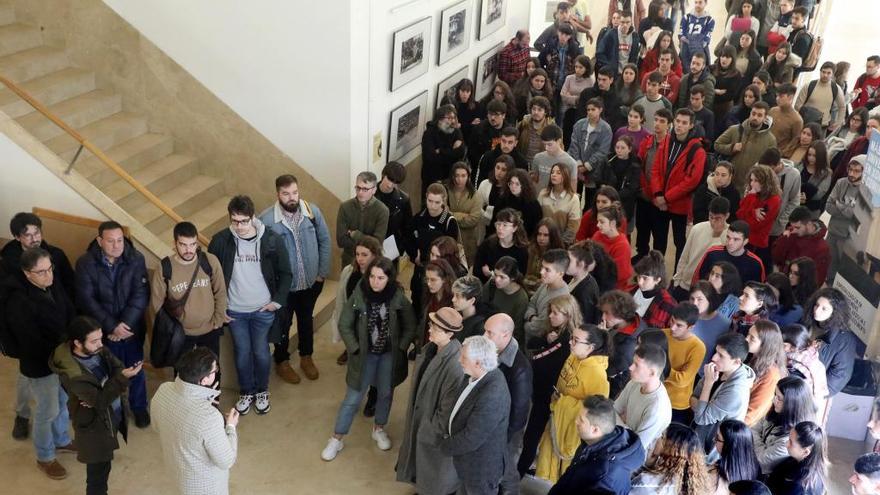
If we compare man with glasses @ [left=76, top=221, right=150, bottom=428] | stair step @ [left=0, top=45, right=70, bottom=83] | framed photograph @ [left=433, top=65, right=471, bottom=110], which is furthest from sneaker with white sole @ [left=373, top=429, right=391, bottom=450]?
stair step @ [left=0, top=45, right=70, bottom=83]

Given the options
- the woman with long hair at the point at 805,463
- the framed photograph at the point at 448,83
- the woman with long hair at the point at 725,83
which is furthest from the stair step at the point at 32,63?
the woman with long hair at the point at 805,463

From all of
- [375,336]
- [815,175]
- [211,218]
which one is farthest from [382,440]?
[815,175]

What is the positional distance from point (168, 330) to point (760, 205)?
17.0 ft

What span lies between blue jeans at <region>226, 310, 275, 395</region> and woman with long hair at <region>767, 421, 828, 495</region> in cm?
389

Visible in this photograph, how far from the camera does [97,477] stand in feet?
18.3

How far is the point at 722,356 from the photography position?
5363 millimetres

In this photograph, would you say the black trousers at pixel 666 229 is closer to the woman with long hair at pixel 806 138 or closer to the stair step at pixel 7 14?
the woman with long hair at pixel 806 138

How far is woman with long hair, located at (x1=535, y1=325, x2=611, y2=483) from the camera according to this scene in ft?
17.3

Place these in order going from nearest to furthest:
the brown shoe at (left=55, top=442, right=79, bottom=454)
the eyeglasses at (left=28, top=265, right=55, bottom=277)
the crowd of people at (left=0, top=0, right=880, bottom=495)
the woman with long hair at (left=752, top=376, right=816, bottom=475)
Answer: the crowd of people at (left=0, top=0, right=880, bottom=495), the woman with long hair at (left=752, top=376, right=816, bottom=475), the eyeglasses at (left=28, top=265, right=55, bottom=277), the brown shoe at (left=55, top=442, right=79, bottom=454)

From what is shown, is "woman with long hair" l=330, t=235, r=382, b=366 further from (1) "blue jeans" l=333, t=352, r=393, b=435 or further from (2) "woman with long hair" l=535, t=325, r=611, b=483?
(2) "woman with long hair" l=535, t=325, r=611, b=483

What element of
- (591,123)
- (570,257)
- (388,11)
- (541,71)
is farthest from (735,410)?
(541,71)

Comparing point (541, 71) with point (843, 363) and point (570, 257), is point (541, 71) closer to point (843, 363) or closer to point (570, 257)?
point (570, 257)

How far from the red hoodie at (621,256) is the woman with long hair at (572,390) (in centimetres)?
130

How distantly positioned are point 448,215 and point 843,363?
324cm
